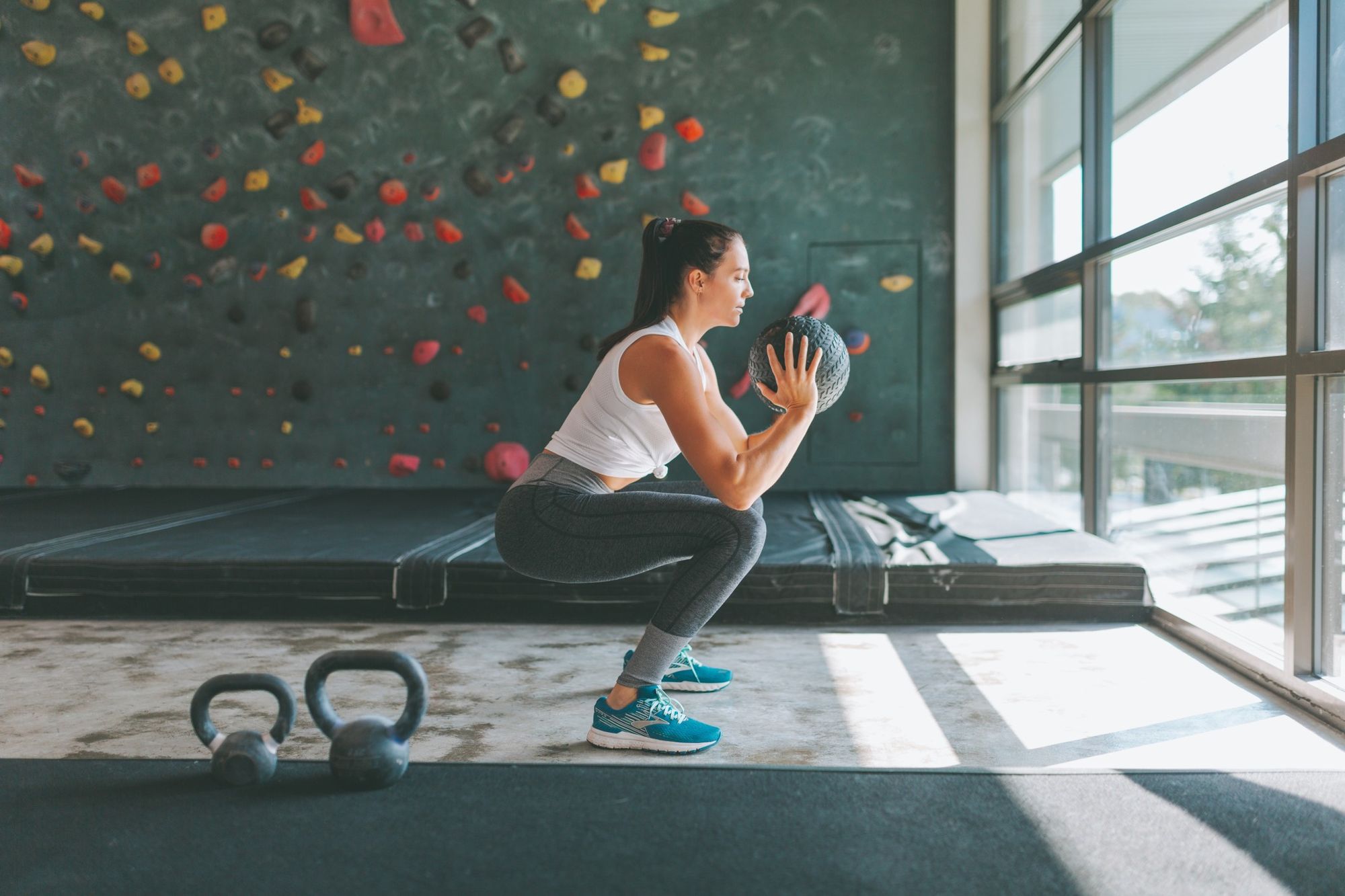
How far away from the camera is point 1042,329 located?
4426 mm

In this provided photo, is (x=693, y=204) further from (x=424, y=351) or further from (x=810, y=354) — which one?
(x=810, y=354)

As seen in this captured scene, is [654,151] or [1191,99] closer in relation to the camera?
[1191,99]

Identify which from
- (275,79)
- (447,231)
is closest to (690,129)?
(447,231)

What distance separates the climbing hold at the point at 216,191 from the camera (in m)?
5.36

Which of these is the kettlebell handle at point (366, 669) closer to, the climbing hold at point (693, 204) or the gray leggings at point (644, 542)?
the gray leggings at point (644, 542)

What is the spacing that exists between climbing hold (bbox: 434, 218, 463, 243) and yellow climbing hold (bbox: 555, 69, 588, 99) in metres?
0.89

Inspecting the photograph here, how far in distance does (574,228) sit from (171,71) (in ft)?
7.49

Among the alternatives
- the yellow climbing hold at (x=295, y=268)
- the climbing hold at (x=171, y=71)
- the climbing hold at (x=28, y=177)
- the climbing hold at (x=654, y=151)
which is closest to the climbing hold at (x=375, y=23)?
the climbing hold at (x=171, y=71)

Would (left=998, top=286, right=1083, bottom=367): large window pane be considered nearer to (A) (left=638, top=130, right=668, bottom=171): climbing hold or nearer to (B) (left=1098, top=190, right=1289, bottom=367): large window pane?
(B) (left=1098, top=190, right=1289, bottom=367): large window pane

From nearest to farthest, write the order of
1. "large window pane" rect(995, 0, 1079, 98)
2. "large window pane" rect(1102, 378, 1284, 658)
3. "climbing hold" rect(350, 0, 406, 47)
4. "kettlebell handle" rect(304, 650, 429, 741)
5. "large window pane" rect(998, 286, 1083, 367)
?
1. "kettlebell handle" rect(304, 650, 429, 741)
2. "large window pane" rect(1102, 378, 1284, 658)
3. "large window pane" rect(998, 286, 1083, 367)
4. "large window pane" rect(995, 0, 1079, 98)
5. "climbing hold" rect(350, 0, 406, 47)

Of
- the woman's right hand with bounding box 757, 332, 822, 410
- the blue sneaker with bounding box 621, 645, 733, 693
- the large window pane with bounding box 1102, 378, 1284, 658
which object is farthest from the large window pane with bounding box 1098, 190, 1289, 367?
the blue sneaker with bounding box 621, 645, 733, 693

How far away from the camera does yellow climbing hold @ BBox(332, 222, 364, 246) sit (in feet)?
17.5

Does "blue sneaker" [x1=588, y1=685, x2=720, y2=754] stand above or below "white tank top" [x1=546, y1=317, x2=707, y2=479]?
below

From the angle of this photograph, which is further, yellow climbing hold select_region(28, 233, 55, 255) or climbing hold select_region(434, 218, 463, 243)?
yellow climbing hold select_region(28, 233, 55, 255)
